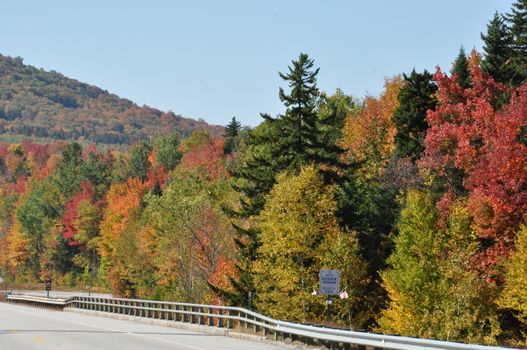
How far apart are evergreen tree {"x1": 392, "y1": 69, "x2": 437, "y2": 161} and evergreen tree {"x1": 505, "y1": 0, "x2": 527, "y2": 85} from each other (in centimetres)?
739

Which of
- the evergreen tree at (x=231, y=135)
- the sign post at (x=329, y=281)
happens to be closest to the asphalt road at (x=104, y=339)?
the sign post at (x=329, y=281)

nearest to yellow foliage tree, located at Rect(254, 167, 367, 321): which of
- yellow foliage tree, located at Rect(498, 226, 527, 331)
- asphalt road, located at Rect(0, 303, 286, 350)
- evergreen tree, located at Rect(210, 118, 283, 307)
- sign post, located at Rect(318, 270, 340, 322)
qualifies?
evergreen tree, located at Rect(210, 118, 283, 307)

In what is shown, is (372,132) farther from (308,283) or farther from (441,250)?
(308,283)

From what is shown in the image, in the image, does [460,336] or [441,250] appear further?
[441,250]

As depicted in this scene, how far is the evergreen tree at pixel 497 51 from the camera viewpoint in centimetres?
6550

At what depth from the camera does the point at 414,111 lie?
71.3 metres

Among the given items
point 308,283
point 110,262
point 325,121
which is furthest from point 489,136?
point 110,262

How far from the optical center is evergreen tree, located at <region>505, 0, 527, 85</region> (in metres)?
62.7

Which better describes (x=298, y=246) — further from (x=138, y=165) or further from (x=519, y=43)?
(x=138, y=165)

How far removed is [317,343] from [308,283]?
29345 mm

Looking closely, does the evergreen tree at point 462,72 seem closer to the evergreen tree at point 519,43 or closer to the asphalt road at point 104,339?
the evergreen tree at point 519,43

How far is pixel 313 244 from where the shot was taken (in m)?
56.9

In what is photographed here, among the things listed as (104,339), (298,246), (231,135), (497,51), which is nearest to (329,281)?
(104,339)

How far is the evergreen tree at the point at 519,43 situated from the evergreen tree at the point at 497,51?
1.74ft
